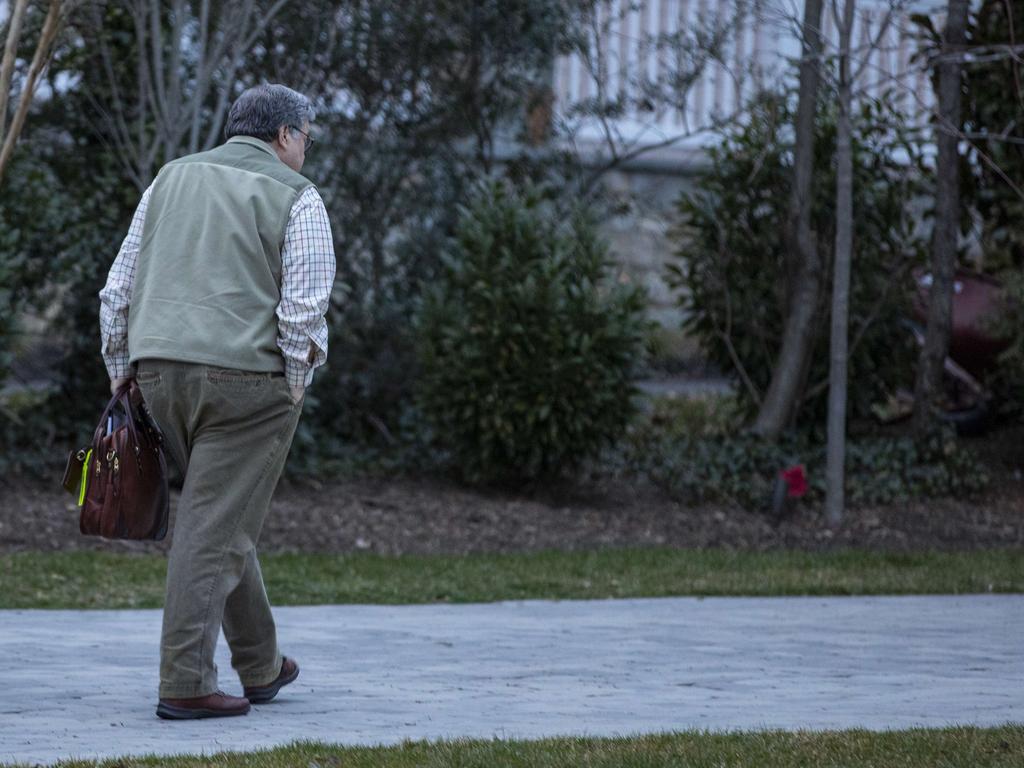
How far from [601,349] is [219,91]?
3107 millimetres

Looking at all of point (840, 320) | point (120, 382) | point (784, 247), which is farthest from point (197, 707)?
point (784, 247)

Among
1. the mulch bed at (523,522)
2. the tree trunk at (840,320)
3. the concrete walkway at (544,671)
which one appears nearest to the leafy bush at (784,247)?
the tree trunk at (840,320)

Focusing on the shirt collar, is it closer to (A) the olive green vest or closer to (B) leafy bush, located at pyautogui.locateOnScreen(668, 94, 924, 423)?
(A) the olive green vest

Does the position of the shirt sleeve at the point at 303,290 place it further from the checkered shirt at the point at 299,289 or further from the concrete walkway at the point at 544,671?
the concrete walkway at the point at 544,671

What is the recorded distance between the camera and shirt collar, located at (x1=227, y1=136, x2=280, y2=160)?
4.93 meters

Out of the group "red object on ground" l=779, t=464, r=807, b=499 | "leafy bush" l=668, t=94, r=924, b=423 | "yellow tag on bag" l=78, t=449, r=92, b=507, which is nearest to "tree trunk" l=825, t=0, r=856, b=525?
"red object on ground" l=779, t=464, r=807, b=499

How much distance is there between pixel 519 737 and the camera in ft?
14.8

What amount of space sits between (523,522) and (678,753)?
218 inches

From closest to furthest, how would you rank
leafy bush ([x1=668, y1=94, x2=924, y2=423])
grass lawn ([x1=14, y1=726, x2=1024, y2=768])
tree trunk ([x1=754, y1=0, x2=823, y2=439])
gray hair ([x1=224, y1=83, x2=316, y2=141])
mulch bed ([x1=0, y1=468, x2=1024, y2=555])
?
1. grass lawn ([x1=14, y1=726, x2=1024, y2=768])
2. gray hair ([x1=224, y1=83, x2=316, y2=141])
3. mulch bed ([x1=0, y1=468, x2=1024, y2=555])
4. tree trunk ([x1=754, y1=0, x2=823, y2=439])
5. leafy bush ([x1=668, y1=94, x2=924, y2=423])

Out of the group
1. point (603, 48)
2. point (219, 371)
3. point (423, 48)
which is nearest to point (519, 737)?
point (219, 371)

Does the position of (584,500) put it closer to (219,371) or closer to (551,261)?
(551,261)

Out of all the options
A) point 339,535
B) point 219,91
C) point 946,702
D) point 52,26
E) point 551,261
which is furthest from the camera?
point 219,91

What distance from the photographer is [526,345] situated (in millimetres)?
10047

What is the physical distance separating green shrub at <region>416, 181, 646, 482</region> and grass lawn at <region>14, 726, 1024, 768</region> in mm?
5582
